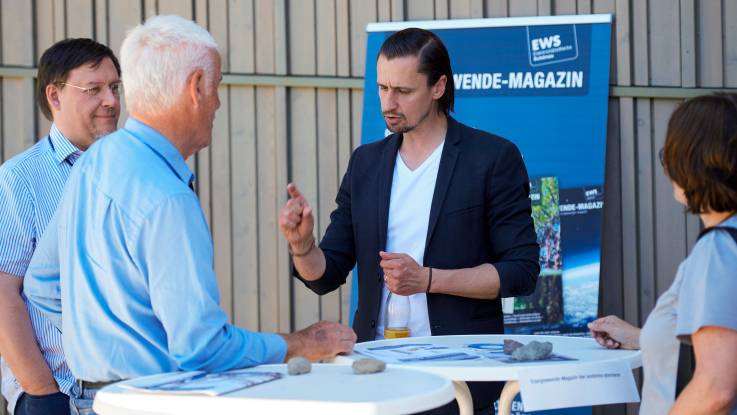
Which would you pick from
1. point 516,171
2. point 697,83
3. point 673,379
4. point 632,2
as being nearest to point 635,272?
point 697,83

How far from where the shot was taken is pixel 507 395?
9.03ft

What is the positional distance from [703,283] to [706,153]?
276 mm

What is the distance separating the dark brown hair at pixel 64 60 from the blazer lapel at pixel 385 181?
991 mm

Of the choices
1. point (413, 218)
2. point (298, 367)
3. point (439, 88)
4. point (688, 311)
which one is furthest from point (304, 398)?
point (439, 88)

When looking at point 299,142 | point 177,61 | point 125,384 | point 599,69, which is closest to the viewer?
point 125,384

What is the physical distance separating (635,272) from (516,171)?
251cm

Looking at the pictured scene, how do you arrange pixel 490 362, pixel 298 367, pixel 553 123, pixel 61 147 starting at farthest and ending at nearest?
Answer: pixel 553 123
pixel 61 147
pixel 490 362
pixel 298 367

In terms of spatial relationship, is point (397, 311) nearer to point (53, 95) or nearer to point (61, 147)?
point (61, 147)

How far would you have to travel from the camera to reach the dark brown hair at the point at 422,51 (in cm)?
355

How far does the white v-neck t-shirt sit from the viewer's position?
133 inches

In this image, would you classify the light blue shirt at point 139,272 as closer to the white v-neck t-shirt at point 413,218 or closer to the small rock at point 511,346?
the small rock at point 511,346

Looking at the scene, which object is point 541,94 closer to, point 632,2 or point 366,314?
point 632,2

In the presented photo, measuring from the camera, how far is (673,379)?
7.69 ft

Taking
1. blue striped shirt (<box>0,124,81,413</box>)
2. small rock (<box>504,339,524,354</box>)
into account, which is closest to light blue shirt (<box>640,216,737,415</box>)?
small rock (<box>504,339,524,354</box>)
